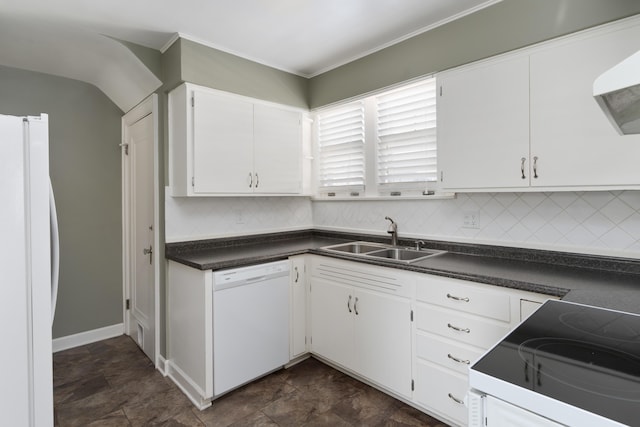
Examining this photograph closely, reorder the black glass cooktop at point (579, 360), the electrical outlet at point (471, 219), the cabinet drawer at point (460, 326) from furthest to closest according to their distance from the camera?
the electrical outlet at point (471, 219) < the cabinet drawer at point (460, 326) < the black glass cooktop at point (579, 360)

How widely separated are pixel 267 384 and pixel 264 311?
1.72 feet

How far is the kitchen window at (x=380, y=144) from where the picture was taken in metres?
2.56

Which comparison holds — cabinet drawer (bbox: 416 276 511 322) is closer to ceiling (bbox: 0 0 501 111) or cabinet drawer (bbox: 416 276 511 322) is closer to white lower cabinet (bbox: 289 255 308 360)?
white lower cabinet (bbox: 289 255 308 360)

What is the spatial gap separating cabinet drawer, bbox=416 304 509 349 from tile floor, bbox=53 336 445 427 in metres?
0.57

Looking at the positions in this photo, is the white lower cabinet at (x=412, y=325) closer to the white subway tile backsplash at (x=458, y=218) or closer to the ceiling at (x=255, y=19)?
the white subway tile backsplash at (x=458, y=218)

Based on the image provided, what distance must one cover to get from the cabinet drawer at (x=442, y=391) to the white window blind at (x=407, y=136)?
4.38ft

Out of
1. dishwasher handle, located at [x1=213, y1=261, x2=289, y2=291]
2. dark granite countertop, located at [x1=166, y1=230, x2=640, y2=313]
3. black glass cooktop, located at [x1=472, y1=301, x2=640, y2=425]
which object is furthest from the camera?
dishwasher handle, located at [x1=213, y1=261, x2=289, y2=291]

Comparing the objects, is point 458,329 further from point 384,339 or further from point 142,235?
point 142,235

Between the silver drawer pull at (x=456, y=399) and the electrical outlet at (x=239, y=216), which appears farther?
the electrical outlet at (x=239, y=216)

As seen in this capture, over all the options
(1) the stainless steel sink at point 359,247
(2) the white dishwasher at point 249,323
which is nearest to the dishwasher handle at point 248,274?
(2) the white dishwasher at point 249,323

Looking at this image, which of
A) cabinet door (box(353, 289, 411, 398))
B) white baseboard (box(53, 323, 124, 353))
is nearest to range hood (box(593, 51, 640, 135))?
cabinet door (box(353, 289, 411, 398))

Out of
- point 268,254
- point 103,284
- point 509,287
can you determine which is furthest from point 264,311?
point 103,284

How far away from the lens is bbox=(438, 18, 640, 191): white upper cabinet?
1.61 m

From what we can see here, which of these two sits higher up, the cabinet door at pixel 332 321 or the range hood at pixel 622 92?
the range hood at pixel 622 92
